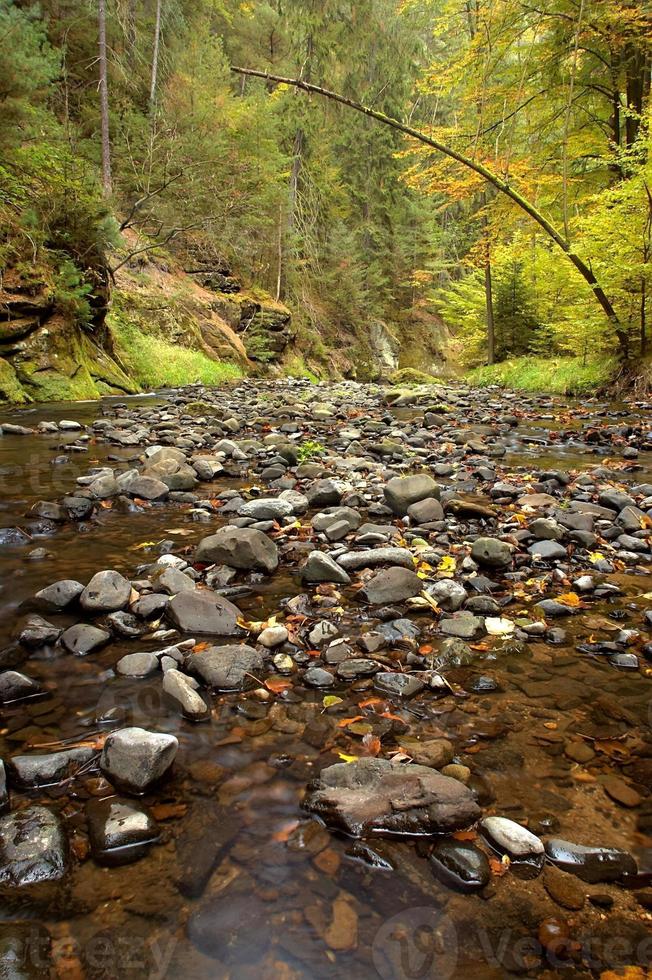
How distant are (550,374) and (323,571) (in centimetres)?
1327

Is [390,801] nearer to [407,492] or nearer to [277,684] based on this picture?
[277,684]

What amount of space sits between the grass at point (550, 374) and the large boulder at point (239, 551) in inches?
413

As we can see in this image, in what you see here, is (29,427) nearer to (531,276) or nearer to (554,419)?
(554,419)

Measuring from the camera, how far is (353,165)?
29359mm

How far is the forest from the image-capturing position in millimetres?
8562

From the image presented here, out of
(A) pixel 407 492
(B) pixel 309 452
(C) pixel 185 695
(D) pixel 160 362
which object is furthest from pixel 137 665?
(D) pixel 160 362

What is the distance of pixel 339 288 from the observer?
1129 inches

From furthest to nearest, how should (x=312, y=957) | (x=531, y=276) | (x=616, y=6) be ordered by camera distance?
(x=531, y=276)
(x=616, y=6)
(x=312, y=957)

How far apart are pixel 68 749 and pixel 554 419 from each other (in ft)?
28.8

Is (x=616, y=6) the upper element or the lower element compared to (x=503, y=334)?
upper

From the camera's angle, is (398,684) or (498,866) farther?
(398,684)

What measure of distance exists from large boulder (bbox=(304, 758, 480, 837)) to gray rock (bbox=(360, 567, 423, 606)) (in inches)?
44.5

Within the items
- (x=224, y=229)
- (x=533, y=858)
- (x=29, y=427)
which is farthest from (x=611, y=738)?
(x=224, y=229)

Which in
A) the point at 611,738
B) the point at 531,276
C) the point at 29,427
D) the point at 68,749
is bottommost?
the point at 611,738
